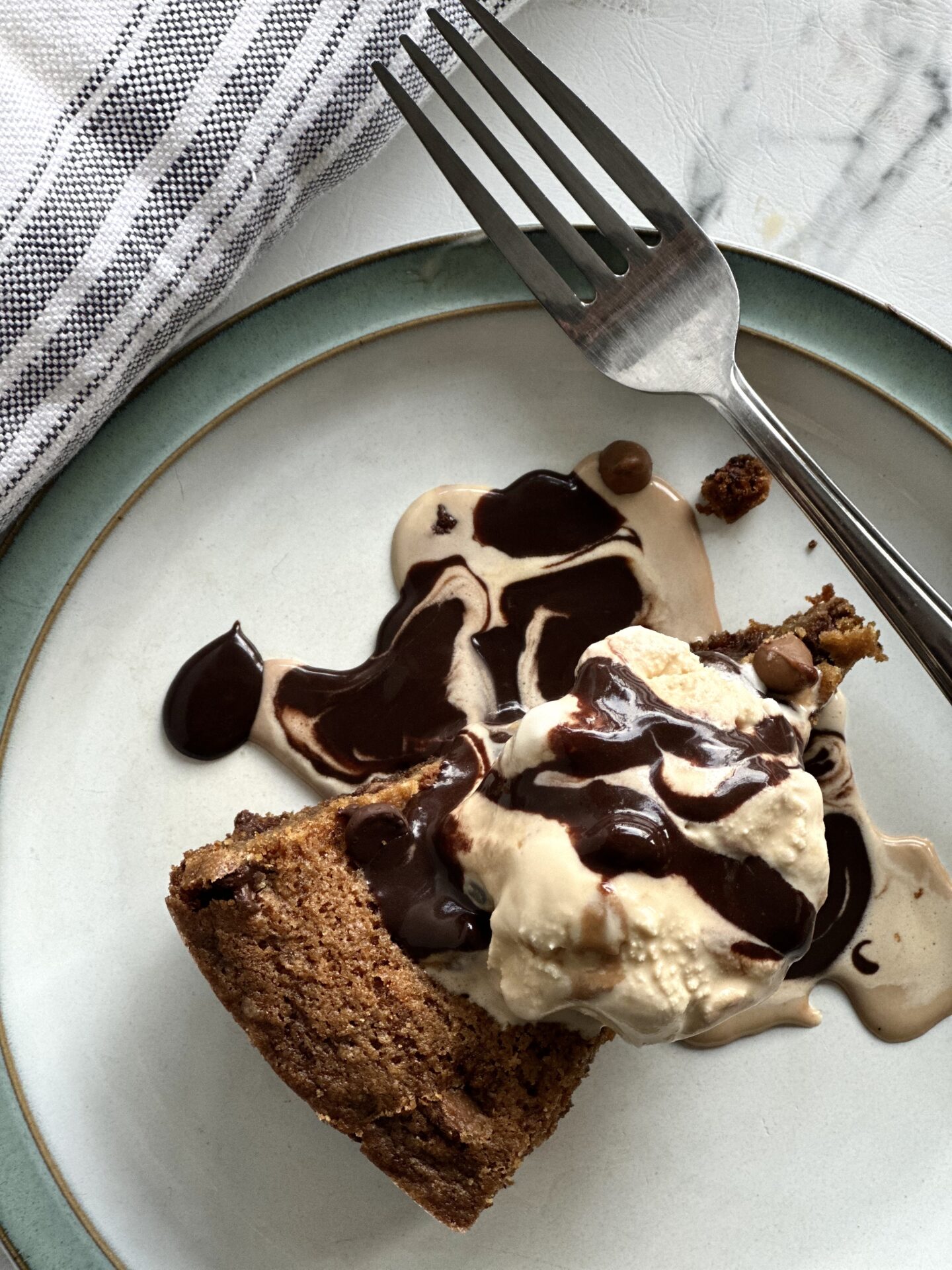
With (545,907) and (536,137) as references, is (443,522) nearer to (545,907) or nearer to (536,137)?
(536,137)

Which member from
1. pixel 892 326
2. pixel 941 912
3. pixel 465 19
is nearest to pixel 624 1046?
pixel 941 912

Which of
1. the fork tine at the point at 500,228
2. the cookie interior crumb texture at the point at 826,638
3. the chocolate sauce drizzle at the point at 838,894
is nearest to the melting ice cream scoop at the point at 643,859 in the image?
the cookie interior crumb texture at the point at 826,638

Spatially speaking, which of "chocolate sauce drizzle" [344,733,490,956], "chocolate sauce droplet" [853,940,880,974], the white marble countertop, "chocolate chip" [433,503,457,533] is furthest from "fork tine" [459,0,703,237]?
"chocolate sauce droplet" [853,940,880,974]

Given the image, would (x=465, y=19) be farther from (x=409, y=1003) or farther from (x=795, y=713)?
(x=409, y=1003)

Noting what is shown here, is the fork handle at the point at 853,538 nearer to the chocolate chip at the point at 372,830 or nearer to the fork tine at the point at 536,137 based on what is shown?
the fork tine at the point at 536,137

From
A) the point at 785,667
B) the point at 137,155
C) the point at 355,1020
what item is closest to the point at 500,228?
the point at 137,155

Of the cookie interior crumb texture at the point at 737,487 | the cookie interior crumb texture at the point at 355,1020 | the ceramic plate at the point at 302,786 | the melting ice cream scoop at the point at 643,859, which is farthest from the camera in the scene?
the cookie interior crumb texture at the point at 737,487
